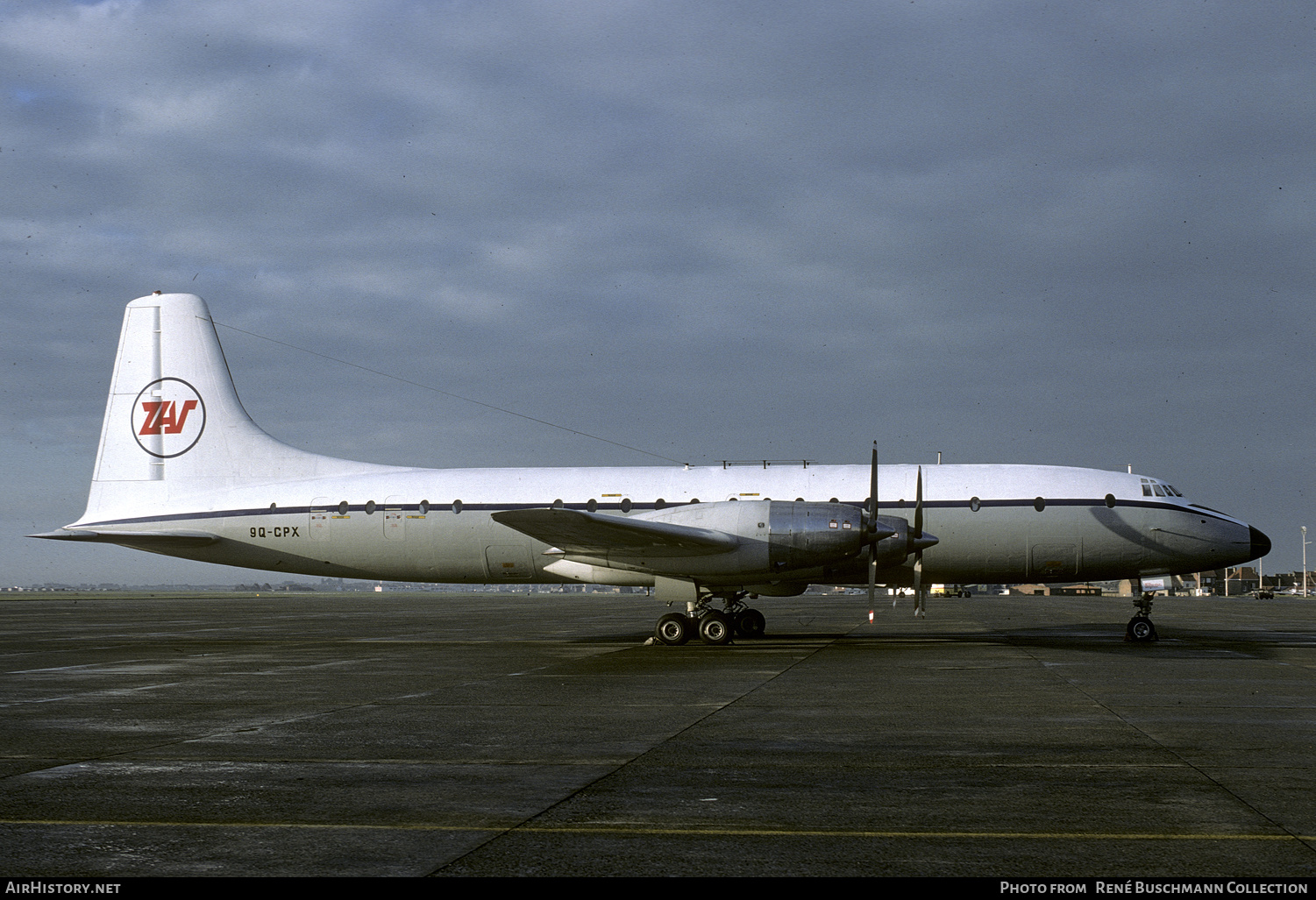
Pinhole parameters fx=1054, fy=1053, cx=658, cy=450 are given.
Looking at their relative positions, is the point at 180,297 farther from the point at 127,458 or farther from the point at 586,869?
the point at 586,869

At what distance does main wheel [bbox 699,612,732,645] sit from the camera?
24219mm

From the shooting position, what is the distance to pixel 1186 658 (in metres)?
21.3

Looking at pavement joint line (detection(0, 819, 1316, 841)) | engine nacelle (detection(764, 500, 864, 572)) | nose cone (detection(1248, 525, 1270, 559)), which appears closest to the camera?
pavement joint line (detection(0, 819, 1316, 841))

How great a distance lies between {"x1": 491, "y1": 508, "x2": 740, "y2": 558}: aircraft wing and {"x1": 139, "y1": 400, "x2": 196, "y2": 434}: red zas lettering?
1241cm

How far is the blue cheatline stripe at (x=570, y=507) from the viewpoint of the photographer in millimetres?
25734

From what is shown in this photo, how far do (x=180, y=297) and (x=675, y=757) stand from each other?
25898 millimetres

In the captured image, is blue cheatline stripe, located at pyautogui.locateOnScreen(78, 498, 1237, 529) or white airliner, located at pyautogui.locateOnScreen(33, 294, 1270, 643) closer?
white airliner, located at pyautogui.locateOnScreen(33, 294, 1270, 643)

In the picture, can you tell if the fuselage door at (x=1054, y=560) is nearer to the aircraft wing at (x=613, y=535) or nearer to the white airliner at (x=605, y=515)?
the white airliner at (x=605, y=515)

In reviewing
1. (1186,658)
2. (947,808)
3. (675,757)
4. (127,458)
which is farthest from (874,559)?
(127,458)

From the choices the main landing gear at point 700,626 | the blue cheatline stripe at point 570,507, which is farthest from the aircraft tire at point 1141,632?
the main landing gear at point 700,626

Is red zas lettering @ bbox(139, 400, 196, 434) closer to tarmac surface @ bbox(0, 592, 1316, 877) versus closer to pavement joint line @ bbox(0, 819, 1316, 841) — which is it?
tarmac surface @ bbox(0, 592, 1316, 877)

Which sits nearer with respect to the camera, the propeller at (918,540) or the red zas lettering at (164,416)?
the propeller at (918,540)

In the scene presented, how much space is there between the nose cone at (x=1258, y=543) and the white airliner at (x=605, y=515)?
0.04 metres

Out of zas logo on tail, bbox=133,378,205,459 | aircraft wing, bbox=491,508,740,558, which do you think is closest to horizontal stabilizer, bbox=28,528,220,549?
zas logo on tail, bbox=133,378,205,459
